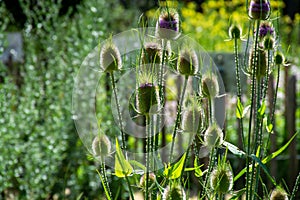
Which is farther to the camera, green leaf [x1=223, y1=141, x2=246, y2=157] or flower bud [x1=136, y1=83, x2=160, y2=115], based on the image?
green leaf [x1=223, y1=141, x2=246, y2=157]

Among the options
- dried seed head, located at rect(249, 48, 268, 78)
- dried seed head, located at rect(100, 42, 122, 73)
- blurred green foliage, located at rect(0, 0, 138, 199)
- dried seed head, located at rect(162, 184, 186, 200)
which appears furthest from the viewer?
blurred green foliage, located at rect(0, 0, 138, 199)

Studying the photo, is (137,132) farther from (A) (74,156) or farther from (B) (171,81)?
(B) (171,81)

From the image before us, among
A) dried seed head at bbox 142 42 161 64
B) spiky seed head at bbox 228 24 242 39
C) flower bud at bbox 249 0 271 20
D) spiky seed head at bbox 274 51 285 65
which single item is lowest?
spiky seed head at bbox 274 51 285 65

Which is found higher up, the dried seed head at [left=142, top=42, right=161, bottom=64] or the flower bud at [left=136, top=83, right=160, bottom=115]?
the dried seed head at [left=142, top=42, right=161, bottom=64]

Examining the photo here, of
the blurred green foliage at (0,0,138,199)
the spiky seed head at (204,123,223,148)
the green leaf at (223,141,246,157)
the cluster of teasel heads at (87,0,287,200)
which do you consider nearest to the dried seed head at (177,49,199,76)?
the cluster of teasel heads at (87,0,287,200)

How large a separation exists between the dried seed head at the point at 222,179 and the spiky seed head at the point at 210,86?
0.15m

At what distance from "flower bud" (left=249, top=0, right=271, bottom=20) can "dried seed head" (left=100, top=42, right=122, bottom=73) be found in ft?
0.93

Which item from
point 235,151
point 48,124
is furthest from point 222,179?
point 48,124

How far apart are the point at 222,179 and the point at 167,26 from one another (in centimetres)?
32

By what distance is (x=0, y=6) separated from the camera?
114 inches

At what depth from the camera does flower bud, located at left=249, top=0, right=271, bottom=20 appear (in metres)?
1.19

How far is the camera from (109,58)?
3.91ft

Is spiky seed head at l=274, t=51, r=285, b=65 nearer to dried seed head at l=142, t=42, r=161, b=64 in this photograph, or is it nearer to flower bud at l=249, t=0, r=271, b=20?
flower bud at l=249, t=0, r=271, b=20

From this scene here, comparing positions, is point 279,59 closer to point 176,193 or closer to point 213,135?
point 213,135
